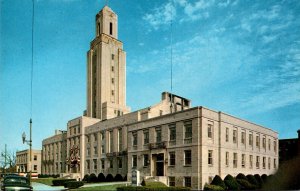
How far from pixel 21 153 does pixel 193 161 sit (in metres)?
91.6

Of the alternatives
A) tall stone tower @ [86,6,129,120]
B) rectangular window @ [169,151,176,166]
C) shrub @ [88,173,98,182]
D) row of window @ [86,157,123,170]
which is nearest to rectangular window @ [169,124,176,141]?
rectangular window @ [169,151,176,166]

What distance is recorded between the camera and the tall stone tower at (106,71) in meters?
69.8

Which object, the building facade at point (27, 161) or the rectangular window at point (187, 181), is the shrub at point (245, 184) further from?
the building facade at point (27, 161)

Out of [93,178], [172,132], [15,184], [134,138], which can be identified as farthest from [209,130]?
[93,178]

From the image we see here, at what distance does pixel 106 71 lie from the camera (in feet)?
235

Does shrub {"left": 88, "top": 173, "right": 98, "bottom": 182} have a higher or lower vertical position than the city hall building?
lower

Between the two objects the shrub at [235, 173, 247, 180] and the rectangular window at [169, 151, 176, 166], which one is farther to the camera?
the shrub at [235, 173, 247, 180]

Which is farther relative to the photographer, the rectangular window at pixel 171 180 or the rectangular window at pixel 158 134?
the rectangular window at pixel 158 134

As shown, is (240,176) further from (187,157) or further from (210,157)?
(187,157)

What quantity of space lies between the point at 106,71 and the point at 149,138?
33.5 meters

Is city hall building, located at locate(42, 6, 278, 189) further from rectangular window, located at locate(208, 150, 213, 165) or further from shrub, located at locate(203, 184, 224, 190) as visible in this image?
shrub, located at locate(203, 184, 224, 190)

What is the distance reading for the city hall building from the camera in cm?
3594

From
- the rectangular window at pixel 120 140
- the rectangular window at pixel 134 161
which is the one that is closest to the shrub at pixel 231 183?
the rectangular window at pixel 134 161

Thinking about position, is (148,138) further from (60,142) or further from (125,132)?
(60,142)
